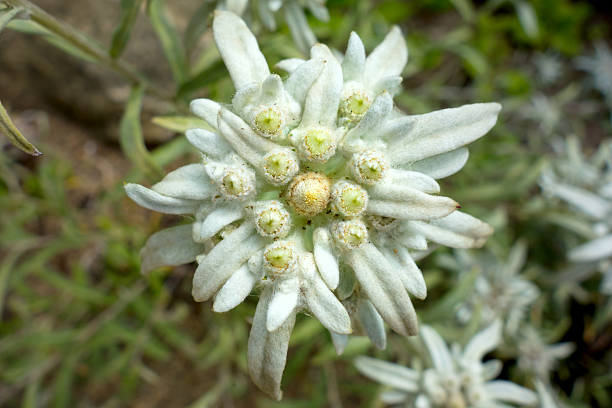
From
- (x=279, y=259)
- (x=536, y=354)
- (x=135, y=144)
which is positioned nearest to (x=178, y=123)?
(x=135, y=144)

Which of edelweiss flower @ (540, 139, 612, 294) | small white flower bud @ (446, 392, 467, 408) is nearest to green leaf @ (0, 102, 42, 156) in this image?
small white flower bud @ (446, 392, 467, 408)

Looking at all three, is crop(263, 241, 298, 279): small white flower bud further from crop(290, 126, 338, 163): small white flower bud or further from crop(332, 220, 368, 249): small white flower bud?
crop(290, 126, 338, 163): small white flower bud

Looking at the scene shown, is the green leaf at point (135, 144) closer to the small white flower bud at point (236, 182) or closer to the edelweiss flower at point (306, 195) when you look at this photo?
the edelweiss flower at point (306, 195)

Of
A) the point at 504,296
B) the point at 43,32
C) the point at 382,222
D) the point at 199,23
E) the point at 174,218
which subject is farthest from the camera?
the point at 174,218

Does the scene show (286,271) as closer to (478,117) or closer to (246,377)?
(478,117)

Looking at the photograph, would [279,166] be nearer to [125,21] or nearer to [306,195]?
[306,195]

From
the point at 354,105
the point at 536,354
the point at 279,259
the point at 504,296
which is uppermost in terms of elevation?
the point at 354,105

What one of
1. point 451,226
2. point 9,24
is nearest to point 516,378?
point 451,226

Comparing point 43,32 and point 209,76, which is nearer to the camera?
point 43,32
